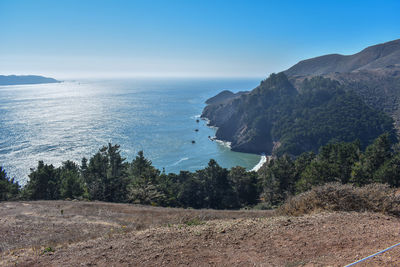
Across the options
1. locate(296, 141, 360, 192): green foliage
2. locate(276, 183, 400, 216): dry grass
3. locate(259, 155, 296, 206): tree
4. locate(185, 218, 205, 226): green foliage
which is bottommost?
locate(259, 155, 296, 206): tree

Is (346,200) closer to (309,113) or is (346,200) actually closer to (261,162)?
(261,162)

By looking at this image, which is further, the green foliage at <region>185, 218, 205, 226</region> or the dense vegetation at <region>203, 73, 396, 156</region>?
the dense vegetation at <region>203, 73, 396, 156</region>

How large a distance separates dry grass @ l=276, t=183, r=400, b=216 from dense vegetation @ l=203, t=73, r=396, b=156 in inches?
2681

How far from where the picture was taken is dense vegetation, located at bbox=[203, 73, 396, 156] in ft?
262

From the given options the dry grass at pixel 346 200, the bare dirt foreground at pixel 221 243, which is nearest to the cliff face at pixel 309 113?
the dry grass at pixel 346 200

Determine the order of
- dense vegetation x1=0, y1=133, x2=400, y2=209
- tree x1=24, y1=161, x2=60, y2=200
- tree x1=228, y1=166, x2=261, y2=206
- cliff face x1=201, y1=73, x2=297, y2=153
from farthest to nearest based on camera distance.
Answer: cliff face x1=201, y1=73, x2=297, y2=153
tree x1=228, y1=166, x2=261, y2=206
tree x1=24, y1=161, x2=60, y2=200
dense vegetation x1=0, y1=133, x2=400, y2=209

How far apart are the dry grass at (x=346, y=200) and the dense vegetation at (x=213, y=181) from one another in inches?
491

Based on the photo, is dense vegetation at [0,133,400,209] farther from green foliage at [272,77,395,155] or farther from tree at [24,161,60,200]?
green foliage at [272,77,395,155]

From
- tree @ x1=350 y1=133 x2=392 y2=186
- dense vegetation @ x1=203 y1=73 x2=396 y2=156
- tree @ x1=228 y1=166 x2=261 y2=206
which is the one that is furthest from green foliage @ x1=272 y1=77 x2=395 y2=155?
tree @ x1=350 y1=133 x2=392 y2=186

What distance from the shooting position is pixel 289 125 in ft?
299

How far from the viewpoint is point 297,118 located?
94188 mm

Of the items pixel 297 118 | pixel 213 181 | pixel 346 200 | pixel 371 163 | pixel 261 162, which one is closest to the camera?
pixel 346 200

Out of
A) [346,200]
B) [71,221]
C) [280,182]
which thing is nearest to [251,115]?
[280,182]

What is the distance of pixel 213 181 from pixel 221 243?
3054 cm
